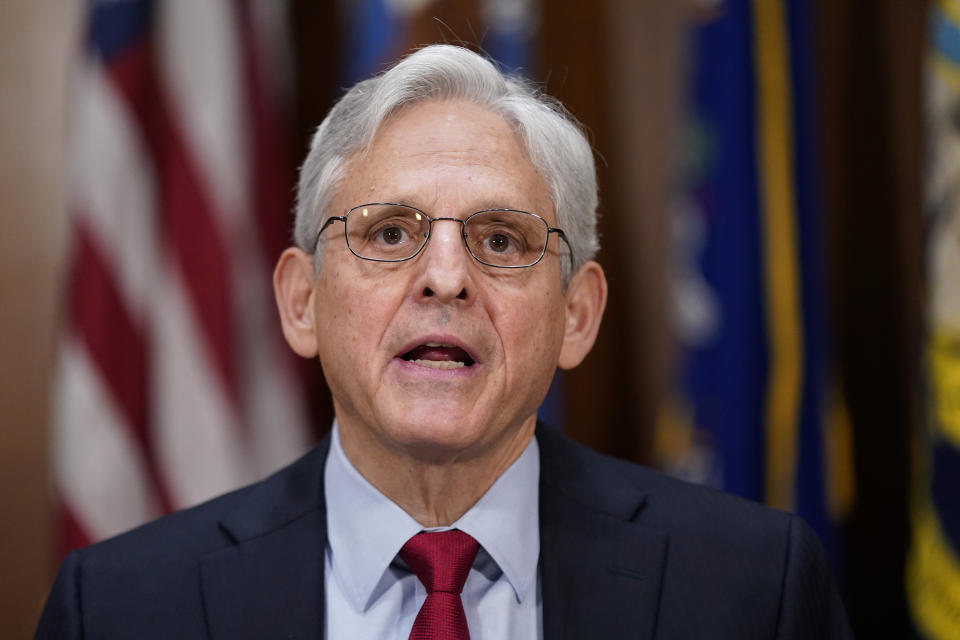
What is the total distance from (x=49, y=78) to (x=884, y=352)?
264cm

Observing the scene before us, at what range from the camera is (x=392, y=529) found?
5.20 feet

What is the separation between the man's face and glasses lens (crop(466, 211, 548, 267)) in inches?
0.6

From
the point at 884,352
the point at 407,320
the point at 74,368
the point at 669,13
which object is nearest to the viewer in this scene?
the point at 407,320

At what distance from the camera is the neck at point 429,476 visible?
161 cm

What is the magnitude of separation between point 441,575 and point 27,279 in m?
2.07

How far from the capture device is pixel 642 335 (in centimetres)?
349

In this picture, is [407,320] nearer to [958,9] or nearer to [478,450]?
[478,450]

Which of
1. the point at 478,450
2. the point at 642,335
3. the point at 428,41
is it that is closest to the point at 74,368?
the point at 428,41

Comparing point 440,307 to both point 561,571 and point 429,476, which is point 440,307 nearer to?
point 429,476

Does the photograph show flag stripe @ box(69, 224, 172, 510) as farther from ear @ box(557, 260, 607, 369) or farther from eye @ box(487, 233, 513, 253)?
eye @ box(487, 233, 513, 253)

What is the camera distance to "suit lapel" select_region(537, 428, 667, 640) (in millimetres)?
1547

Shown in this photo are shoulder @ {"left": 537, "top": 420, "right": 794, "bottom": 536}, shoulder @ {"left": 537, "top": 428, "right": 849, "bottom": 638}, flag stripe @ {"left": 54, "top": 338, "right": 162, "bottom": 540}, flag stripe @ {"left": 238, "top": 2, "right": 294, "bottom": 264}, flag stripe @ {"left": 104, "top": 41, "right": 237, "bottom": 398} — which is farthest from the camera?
flag stripe @ {"left": 238, "top": 2, "right": 294, "bottom": 264}

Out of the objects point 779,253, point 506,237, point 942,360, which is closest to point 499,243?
point 506,237

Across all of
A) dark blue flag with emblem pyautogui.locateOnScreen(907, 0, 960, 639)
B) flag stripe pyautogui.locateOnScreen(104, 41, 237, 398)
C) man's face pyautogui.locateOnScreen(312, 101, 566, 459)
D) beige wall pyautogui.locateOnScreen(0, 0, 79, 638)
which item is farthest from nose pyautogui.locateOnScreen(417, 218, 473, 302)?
beige wall pyautogui.locateOnScreen(0, 0, 79, 638)
